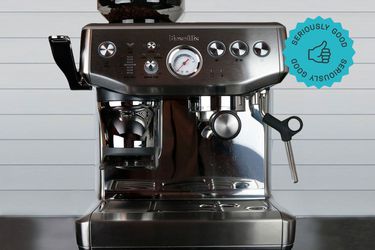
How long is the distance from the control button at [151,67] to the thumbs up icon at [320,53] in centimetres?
29

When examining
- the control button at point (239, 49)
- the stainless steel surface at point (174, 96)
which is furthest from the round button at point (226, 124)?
the control button at point (239, 49)

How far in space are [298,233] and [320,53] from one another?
37cm

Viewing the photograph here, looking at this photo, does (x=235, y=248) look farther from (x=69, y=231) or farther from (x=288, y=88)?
(x=288, y=88)

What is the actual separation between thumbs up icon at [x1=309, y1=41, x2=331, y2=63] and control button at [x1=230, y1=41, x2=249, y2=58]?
0.52 feet

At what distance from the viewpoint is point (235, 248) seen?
3.51ft

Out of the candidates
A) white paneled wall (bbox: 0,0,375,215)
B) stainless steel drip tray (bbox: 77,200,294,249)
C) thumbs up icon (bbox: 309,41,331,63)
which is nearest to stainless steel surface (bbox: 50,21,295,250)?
stainless steel drip tray (bbox: 77,200,294,249)

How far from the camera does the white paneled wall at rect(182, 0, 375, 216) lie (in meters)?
1.98

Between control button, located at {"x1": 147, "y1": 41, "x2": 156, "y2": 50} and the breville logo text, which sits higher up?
the breville logo text

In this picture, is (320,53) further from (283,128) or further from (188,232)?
(188,232)

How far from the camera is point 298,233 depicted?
1342 mm

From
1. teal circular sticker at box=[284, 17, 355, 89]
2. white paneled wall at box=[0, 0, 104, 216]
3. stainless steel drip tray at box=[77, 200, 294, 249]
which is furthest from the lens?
white paneled wall at box=[0, 0, 104, 216]

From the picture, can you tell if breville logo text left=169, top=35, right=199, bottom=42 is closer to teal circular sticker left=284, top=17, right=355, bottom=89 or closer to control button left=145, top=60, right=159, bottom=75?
control button left=145, top=60, right=159, bottom=75

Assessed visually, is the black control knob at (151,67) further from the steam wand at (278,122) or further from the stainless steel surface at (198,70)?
the steam wand at (278,122)

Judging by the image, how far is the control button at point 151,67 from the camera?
110 centimetres
